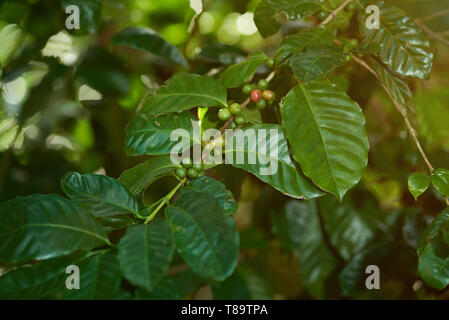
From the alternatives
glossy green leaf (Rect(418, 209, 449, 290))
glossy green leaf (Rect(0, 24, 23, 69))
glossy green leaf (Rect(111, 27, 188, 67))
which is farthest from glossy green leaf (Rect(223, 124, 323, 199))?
glossy green leaf (Rect(0, 24, 23, 69))

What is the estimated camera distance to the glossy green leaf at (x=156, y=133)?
79 centimetres

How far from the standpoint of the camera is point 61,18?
1.36 metres

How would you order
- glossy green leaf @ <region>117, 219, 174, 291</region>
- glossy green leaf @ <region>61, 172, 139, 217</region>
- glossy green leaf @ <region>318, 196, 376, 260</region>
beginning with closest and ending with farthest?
glossy green leaf @ <region>117, 219, 174, 291</region> → glossy green leaf @ <region>61, 172, 139, 217</region> → glossy green leaf @ <region>318, 196, 376, 260</region>

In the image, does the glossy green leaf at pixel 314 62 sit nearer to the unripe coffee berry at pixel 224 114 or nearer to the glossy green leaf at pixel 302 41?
the glossy green leaf at pixel 302 41

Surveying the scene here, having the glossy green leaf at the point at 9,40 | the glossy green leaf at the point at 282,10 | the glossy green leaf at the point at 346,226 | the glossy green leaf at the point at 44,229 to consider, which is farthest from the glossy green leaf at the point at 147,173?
the glossy green leaf at the point at 9,40

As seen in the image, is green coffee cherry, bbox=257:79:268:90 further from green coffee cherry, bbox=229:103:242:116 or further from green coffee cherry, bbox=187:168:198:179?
green coffee cherry, bbox=187:168:198:179

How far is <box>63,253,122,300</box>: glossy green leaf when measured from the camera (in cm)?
57

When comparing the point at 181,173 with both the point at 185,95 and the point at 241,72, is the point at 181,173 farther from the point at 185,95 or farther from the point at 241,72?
the point at 241,72

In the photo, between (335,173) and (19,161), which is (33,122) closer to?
(19,161)

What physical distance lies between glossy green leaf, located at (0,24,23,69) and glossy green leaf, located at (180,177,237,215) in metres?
0.97

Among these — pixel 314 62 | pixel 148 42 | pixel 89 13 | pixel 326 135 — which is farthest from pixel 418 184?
pixel 89 13
